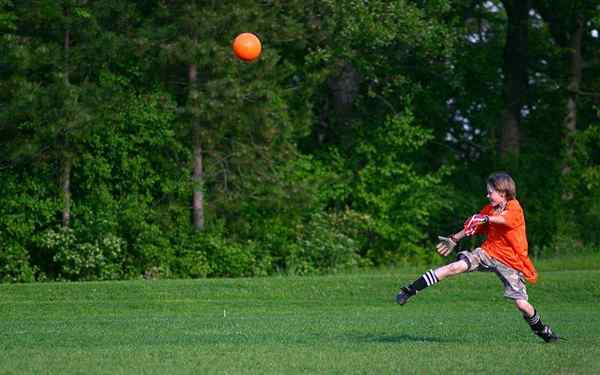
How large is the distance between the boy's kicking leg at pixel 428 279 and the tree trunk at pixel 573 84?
22.4m

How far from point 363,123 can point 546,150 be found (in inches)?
224

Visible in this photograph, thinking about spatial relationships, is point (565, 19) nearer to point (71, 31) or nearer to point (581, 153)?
point (581, 153)

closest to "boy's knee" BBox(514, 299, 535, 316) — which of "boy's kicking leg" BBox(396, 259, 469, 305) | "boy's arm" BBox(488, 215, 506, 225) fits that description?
"boy's kicking leg" BBox(396, 259, 469, 305)

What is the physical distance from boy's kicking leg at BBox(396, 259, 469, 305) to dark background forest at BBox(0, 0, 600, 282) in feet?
48.9

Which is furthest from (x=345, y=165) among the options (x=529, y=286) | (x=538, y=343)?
(x=538, y=343)

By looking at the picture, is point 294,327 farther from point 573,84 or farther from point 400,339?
point 573,84

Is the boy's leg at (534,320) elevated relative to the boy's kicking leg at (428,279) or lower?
lower

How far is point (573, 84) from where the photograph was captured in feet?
109

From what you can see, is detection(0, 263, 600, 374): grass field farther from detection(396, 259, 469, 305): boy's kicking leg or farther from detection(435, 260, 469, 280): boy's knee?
detection(435, 260, 469, 280): boy's knee

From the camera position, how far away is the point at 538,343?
11500mm

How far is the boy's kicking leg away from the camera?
1123 cm

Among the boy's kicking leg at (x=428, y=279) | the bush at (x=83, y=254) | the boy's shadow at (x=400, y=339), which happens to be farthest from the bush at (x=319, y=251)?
the boy's kicking leg at (x=428, y=279)

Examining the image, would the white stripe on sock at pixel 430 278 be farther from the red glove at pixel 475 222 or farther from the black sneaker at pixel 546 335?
the black sneaker at pixel 546 335

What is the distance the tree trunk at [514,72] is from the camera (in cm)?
3259
